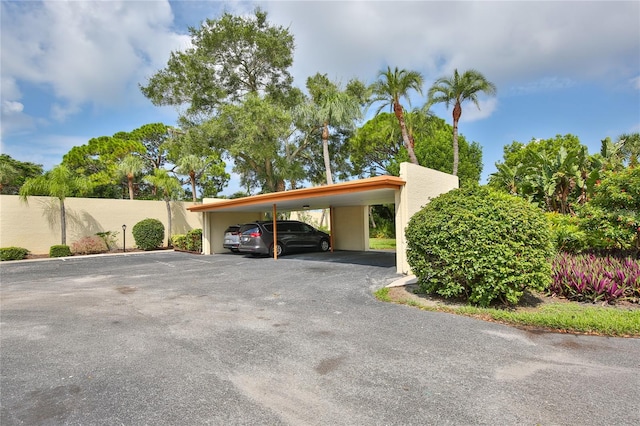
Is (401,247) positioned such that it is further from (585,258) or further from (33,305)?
(33,305)

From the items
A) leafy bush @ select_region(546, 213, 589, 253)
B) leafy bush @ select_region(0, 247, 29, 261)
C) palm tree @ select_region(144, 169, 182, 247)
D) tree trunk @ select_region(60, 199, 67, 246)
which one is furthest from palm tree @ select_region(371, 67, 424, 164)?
leafy bush @ select_region(0, 247, 29, 261)

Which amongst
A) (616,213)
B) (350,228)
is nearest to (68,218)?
(350,228)

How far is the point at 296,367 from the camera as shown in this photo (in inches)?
135

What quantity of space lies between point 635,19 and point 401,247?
29.4ft

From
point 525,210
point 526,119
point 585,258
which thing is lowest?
point 585,258

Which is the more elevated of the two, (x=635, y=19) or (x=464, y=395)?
(x=635, y=19)

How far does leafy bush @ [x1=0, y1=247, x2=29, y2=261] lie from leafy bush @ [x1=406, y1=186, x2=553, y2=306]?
17.2 m

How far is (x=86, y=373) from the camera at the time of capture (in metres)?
3.38

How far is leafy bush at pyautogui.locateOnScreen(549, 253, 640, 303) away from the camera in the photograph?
587cm

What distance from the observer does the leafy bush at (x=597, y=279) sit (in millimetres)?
A: 5867

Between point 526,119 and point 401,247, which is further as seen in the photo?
point 526,119

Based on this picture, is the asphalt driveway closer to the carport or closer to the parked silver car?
the carport

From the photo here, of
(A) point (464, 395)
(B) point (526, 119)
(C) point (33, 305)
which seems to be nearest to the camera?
(A) point (464, 395)

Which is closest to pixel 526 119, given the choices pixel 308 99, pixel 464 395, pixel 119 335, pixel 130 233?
pixel 308 99
